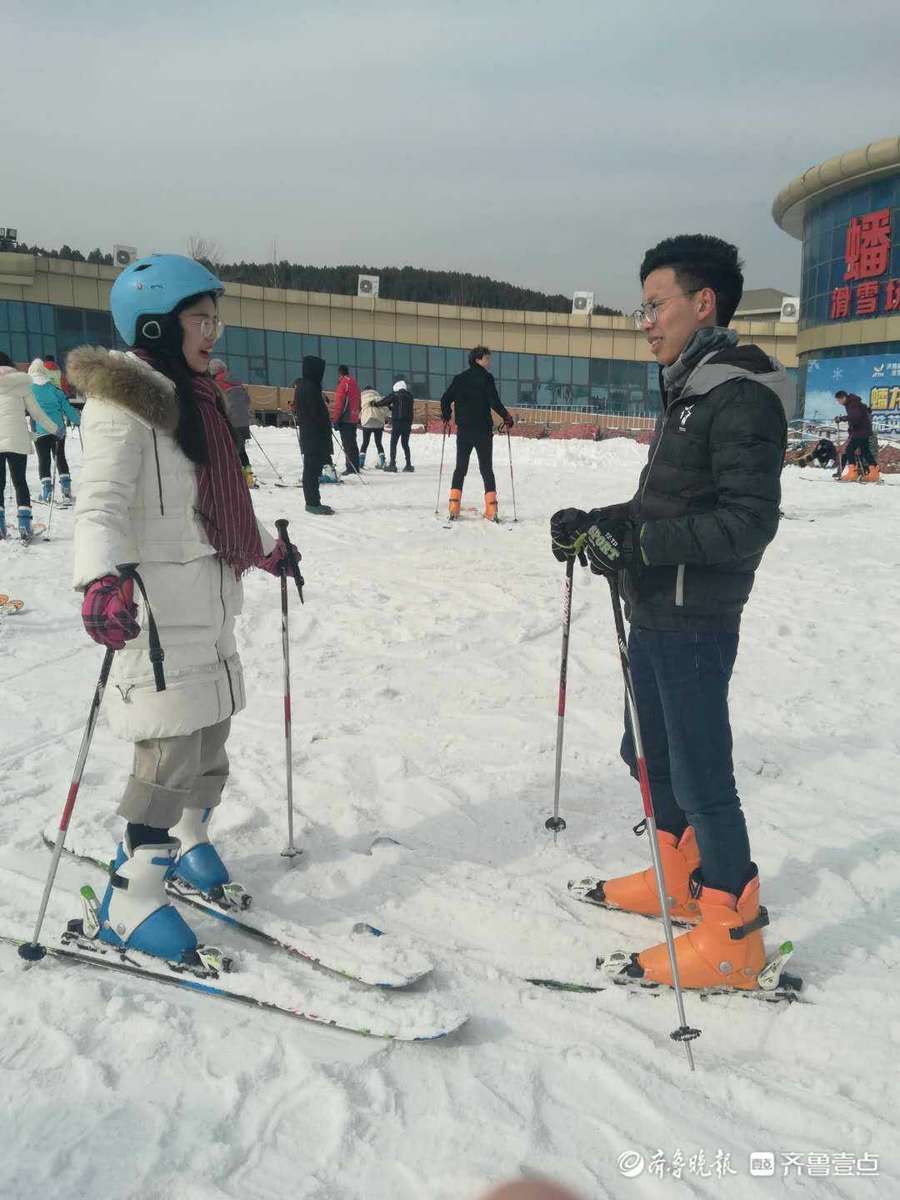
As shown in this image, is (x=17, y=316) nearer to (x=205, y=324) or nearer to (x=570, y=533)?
(x=205, y=324)

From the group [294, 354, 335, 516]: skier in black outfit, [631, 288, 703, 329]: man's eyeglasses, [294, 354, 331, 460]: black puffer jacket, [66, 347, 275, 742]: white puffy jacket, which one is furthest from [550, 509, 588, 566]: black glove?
[294, 354, 331, 460]: black puffer jacket

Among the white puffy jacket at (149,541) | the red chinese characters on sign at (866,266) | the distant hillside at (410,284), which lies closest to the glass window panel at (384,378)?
the distant hillside at (410,284)

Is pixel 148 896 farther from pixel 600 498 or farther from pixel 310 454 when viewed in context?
pixel 600 498

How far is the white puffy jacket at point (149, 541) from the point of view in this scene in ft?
8.06

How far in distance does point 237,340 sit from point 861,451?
34191 mm

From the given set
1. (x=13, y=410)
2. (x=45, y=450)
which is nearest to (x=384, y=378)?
(x=45, y=450)

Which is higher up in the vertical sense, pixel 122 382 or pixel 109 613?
pixel 122 382

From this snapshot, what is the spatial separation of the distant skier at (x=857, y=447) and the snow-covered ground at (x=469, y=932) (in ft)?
35.8

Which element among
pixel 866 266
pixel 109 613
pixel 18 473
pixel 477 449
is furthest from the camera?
pixel 866 266

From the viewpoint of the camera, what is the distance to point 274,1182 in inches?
74.3

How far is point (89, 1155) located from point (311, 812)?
197 cm

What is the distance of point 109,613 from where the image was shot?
2316 millimetres

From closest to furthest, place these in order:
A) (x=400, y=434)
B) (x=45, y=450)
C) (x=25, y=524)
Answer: (x=25, y=524) < (x=45, y=450) < (x=400, y=434)

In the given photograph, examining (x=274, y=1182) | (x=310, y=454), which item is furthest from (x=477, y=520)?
(x=274, y=1182)
